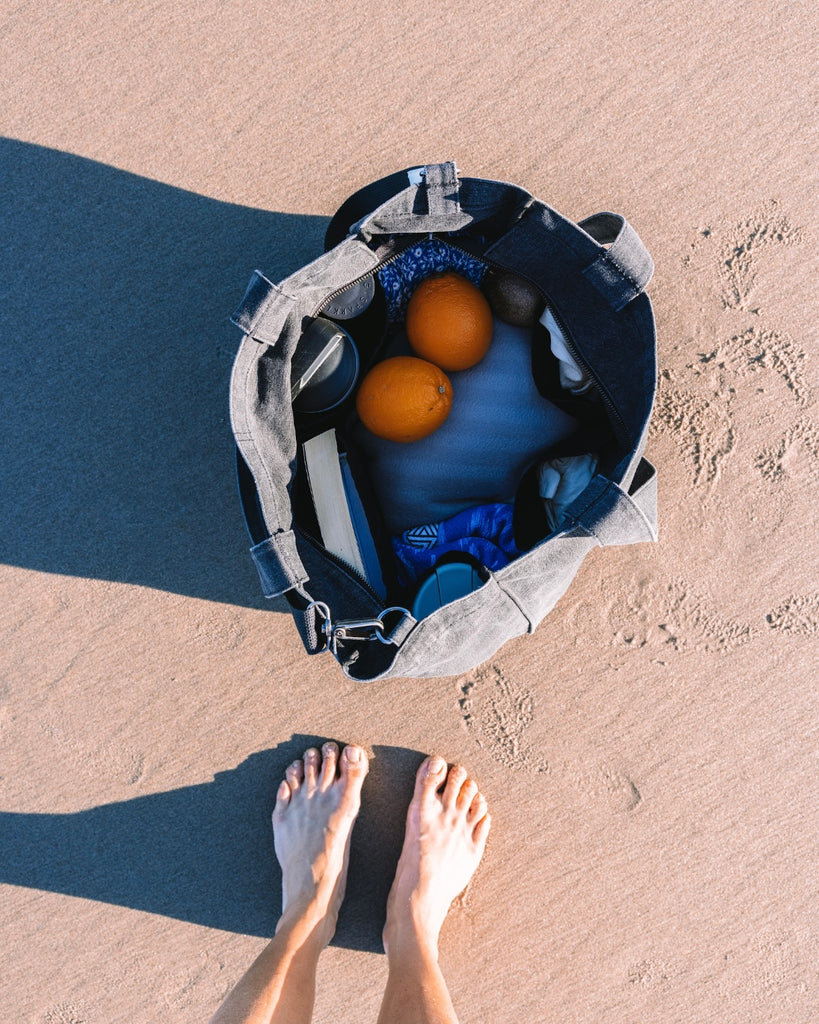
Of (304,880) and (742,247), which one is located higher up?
(742,247)

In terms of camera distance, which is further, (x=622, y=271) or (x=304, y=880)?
(x=304, y=880)

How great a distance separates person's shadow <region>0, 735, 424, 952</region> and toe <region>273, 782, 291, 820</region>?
29mm

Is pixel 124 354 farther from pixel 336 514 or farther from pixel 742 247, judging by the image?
pixel 742 247

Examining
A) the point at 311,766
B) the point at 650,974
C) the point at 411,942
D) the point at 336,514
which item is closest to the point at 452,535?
the point at 336,514

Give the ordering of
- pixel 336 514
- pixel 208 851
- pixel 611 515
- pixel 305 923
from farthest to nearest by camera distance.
Result: pixel 208 851
pixel 305 923
pixel 336 514
pixel 611 515

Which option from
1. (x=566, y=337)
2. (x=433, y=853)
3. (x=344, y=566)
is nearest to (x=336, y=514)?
(x=344, y=566)

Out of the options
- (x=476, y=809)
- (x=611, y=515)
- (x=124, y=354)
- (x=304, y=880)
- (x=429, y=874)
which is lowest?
(x=304, y=880)

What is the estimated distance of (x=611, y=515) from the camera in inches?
39.2

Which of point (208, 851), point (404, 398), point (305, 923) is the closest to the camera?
point (404, 398)

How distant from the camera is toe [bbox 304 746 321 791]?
1.41m

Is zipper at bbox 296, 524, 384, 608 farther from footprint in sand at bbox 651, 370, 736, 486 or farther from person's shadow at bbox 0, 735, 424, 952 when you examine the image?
footprint in sand at bbox 651, 370, 736, 486

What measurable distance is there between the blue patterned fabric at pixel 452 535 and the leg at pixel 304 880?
47cm

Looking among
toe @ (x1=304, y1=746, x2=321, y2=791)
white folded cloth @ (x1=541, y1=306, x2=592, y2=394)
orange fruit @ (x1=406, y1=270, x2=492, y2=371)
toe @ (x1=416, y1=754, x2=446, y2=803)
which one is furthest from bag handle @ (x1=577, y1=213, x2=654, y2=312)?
toe @ (x1=304, y1=746, x2=321, y2=791)

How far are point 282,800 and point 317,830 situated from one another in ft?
0.34
